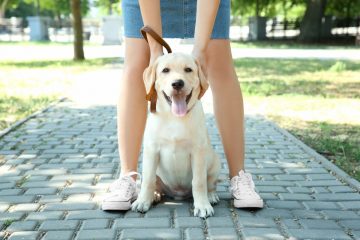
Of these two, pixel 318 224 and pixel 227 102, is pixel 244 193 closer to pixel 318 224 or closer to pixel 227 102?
pixel 318 224

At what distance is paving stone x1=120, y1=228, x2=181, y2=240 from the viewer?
121 inches

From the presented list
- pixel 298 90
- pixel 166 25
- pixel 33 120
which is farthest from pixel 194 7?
pixel 298 90

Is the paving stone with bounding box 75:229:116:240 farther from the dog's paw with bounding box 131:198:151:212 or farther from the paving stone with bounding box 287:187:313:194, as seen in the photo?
the paving stone with bounding box 287:187:313:194

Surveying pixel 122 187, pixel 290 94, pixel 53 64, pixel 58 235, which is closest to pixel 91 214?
pixel 122 187

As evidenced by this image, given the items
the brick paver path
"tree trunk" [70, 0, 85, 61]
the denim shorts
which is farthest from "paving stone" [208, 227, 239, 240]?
"tree trunk" [70, 0, 85, 61]

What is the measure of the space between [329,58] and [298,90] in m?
8.51

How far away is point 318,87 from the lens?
10656 mm

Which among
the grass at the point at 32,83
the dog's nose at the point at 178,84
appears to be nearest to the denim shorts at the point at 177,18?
the dog's nose at the point at 178,84

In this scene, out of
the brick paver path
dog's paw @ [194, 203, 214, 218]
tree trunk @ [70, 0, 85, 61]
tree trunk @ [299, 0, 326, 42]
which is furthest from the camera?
tree trunk @ [299, 0, 326, 42]

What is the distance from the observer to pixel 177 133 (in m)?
3.37

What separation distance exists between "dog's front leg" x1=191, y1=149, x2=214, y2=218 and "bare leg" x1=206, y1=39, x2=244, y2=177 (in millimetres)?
422

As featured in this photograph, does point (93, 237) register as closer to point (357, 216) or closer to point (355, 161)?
point (357, 216)

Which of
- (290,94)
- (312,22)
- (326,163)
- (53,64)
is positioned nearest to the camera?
(326,163)

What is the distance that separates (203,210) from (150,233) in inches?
17.8
